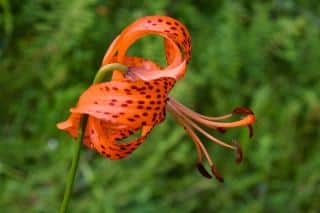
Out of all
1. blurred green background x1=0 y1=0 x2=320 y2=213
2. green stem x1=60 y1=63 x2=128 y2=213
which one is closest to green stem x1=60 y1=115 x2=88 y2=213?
green stem x1=60 y1=63 x2=128 y2=213

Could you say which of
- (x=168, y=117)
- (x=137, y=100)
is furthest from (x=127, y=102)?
(x=168, y=117)

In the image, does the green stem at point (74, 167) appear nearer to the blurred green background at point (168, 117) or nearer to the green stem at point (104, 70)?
the green stem at point (104, 70)

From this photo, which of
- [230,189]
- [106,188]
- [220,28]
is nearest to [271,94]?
[220,28]

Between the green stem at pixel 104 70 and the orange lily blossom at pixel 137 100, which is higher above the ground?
the green stem at pixel 104 70

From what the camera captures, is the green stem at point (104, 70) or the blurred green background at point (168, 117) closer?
the green stem at point (104, 70)

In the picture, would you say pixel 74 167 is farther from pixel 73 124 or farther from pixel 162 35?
pixel 162 35

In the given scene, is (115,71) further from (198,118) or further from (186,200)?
(186,200)

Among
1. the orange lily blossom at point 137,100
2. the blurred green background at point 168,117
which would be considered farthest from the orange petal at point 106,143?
the blurred green background at point 168,117
